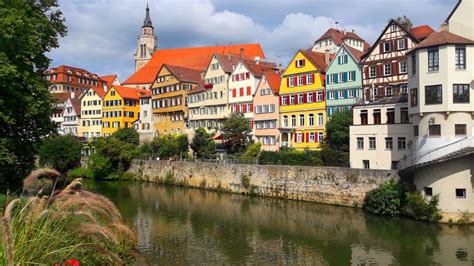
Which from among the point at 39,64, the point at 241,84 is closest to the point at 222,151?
the point at 241,84

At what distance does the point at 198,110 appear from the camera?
198 ft

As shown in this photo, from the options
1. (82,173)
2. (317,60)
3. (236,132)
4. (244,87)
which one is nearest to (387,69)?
(317,60)

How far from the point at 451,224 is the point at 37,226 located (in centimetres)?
2440

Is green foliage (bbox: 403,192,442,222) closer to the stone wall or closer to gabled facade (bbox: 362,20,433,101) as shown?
the stone wall

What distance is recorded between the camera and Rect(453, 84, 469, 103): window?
87.8 ft

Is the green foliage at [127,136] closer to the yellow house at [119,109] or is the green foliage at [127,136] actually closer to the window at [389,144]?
the yellow house at [119,109]

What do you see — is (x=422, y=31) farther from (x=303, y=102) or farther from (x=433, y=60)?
(x=433, y=60)

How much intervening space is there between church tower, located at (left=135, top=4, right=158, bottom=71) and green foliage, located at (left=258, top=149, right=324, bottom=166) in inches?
2764

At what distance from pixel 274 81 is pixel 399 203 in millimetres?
26709

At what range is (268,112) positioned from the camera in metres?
51.4

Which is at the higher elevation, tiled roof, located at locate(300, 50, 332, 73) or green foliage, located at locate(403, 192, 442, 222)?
tiled roof, located at locate(300, 50, 332, 73)

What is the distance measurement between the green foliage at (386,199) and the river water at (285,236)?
30.2 inches

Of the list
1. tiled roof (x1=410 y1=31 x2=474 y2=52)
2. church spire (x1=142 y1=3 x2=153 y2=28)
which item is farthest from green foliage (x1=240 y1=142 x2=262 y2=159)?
church spire (x1=142 y1=3 x2=153 y2=28)

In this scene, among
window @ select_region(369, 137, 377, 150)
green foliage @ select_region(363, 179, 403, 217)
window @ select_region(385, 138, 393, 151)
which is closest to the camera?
green foliage @ select_region(363, 179, 403, 217)
